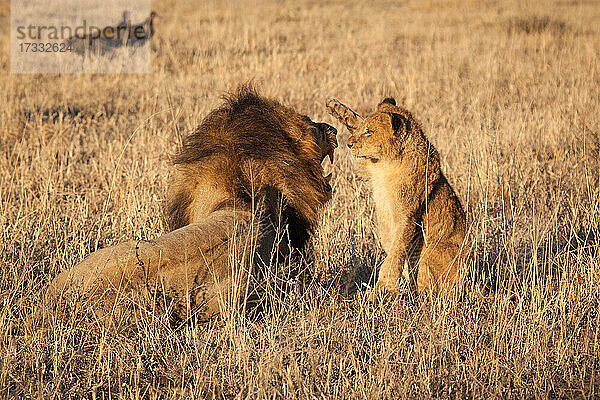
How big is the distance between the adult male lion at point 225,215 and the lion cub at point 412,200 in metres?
0.27

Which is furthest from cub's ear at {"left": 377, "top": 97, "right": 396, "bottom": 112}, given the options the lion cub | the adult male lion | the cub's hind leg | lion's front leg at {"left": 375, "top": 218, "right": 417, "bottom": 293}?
the cub's hind leg

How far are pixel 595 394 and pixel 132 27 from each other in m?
11.1

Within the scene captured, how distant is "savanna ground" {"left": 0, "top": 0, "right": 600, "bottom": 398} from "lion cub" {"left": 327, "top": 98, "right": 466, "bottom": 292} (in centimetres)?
16

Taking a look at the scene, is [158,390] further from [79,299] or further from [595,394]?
[595,394]

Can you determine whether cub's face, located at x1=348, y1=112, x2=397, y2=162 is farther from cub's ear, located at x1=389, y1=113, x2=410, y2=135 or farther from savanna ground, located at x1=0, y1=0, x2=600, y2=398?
savanna ground, located at x1=0, y1=0, x2=600, y2=398

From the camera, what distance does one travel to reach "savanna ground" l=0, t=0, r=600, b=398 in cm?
293

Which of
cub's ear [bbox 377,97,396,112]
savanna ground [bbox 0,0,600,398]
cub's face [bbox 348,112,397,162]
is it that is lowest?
savanna ground [bbox 0,0,600,398]

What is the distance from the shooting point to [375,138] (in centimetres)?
382

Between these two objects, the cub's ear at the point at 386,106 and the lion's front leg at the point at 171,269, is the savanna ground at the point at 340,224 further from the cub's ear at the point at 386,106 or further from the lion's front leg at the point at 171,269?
the cub's ear at the point at 386,106

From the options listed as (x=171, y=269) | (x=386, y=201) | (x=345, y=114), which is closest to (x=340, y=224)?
(x=345, y=114)

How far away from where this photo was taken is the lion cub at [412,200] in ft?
12.3

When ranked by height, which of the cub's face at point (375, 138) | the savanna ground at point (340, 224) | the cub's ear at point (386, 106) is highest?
the cub's ear at point (386, 106)

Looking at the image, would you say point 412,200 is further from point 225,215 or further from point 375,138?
point 225,215

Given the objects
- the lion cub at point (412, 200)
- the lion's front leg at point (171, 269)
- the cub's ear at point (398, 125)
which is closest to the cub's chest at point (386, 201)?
the lion cub at point (412, 200)
